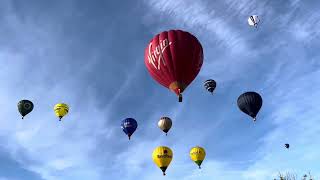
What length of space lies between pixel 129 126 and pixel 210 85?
13959 millimetres

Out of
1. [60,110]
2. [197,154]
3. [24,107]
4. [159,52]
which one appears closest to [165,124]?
[197,154]

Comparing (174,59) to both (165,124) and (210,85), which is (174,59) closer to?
(210,85)

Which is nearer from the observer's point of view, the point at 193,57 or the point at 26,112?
the point at 193,57

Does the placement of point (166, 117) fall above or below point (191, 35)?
above

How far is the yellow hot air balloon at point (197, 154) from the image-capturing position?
228ft

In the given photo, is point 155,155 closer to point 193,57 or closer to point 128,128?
point 128,128

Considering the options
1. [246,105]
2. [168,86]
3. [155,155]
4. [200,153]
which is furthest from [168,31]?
[200,153]

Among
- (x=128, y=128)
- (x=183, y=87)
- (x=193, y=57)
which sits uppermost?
(x=128, y=128)

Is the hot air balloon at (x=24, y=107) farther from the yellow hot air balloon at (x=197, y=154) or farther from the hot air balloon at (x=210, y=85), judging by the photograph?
the hot air balloon at (x=210, y=85)

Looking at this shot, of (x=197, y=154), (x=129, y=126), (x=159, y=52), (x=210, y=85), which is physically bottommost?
(x=159, y=52)

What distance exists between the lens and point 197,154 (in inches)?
2763

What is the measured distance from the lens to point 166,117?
7138 centimetres

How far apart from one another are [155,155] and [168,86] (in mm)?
27036

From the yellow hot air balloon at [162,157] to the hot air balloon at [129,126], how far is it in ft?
15.3
